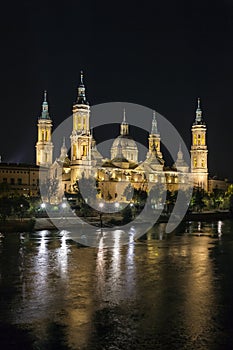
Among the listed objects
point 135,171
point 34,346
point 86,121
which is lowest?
point 34,346

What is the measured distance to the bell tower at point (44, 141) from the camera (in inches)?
2835

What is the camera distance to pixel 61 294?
44.1ft

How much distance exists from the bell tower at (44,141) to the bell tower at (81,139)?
8.98m

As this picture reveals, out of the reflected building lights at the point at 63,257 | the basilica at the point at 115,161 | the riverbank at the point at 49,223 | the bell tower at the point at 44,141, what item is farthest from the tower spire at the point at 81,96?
the reflected building lights at the point at 63,257

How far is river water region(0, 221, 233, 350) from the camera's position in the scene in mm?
9664

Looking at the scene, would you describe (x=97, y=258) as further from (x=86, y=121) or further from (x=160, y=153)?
(x=160, y=153)

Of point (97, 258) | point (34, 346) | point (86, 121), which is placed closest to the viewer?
point (34, 346)

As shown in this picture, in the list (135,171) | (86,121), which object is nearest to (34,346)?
(86,121)

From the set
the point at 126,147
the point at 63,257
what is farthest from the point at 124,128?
the point at 63,257

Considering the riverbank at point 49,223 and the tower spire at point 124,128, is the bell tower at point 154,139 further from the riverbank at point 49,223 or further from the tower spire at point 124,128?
the riverbank at point 49,223

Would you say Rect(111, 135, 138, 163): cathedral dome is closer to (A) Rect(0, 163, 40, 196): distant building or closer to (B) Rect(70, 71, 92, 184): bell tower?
(A) Rect(0, 163, 40, 196): distant building

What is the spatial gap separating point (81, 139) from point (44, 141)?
10.4 m

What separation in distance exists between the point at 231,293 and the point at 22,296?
523cm

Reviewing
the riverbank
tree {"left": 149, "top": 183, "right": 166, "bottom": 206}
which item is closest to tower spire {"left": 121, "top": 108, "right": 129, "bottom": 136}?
tree {"left": 149, "top": 183, "right": 166, "bottom": 206}
